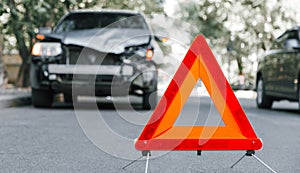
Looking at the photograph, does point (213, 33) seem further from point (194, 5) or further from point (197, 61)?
point (197, 61)

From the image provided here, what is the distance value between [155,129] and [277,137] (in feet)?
11.0

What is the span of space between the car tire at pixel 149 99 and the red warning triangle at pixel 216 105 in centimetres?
624

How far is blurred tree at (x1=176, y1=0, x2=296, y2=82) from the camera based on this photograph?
30859mm

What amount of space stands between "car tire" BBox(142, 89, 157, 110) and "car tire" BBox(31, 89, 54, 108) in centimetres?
176

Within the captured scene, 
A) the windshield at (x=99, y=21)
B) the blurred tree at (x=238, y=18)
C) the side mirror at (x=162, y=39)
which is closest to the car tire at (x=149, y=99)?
the side mirror at (x=162, y=39)

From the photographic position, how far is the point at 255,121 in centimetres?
945

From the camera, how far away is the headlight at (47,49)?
1024 centimetres

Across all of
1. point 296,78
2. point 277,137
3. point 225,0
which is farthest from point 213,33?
point 277,137

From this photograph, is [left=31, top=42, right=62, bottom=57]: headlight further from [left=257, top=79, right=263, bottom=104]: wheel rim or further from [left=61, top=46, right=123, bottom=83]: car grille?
[left=257, top=79, right=263, bottom=104]: wheel rim

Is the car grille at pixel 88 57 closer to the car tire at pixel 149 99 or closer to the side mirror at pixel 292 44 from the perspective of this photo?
the car tire at pixel 149 99

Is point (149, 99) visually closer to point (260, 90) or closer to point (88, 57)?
point (88, 57)

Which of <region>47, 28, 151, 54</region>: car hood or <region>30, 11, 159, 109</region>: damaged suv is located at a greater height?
<region>47, 28, 151, 54</region>: car hood

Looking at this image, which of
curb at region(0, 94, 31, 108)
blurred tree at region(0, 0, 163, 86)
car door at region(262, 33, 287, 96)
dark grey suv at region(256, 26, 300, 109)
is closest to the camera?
curb at region(0, 94, 31, 108)

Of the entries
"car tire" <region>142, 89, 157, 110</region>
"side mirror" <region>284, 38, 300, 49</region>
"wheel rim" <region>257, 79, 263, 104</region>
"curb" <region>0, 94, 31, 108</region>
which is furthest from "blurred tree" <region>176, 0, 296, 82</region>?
"car tire" <region>142, 89, 157, 110</region>
